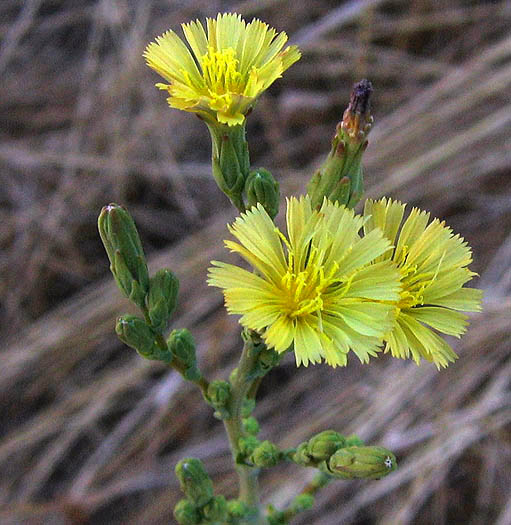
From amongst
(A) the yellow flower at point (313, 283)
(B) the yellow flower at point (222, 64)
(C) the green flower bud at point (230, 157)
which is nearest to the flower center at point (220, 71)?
(B) the yellow flower at point (222, 64)

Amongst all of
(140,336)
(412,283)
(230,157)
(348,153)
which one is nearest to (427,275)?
(412,283)

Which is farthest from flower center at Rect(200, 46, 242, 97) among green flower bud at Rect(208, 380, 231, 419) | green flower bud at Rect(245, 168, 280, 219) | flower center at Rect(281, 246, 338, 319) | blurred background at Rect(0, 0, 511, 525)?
blurred background at Rect(0, 0, 511, 525)

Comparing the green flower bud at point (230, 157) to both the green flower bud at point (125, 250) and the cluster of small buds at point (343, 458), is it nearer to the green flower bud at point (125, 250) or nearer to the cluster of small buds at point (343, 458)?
the green flower bud at point (125, 250)

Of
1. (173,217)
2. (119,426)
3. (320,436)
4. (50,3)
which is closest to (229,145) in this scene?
(320,436)

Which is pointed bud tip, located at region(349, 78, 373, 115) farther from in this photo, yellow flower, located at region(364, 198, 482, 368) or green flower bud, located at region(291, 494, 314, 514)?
green flower bud, located at region(291, 494, 314, 514)

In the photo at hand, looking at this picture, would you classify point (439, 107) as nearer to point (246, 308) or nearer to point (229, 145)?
point (229, 145)

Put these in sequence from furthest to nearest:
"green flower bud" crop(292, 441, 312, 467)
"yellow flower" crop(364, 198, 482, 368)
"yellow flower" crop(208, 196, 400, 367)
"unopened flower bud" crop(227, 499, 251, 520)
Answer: "unopened flower bud" crop(227, 499, 251, 520)
"green flower bud" crop(292, 441, 312, 467)
"yellow flower" crop(364, 198, 482, 368)
"yellow flower" crop(208, 196, 400, 367)
